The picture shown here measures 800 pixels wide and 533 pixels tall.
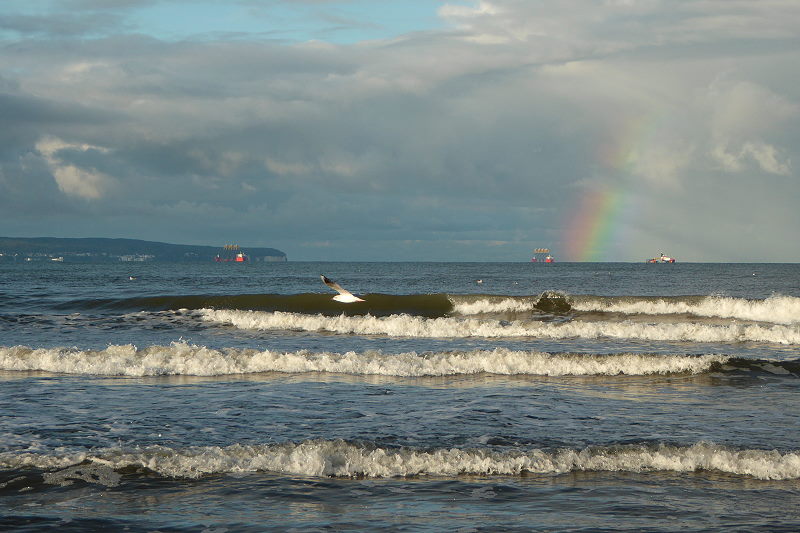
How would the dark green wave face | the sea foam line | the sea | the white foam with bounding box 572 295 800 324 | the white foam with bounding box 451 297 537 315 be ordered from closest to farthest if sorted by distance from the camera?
the sea, the sea foam line, the white foam with bounding box 572 295 800 324, the white foam with bounding box 451 297 537 315, the dark green wave face

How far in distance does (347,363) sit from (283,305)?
2310cm

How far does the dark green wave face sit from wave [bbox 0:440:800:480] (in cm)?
2750

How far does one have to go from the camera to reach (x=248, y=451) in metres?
9.91

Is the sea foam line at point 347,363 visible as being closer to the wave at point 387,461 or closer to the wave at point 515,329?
the wave at point 515,329

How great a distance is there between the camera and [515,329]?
28.1 m

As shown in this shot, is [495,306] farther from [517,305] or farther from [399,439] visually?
[399,439]

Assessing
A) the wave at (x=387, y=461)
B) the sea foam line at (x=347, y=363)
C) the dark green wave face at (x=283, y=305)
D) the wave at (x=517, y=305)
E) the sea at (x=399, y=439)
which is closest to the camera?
the sea at (x=399, y=439)

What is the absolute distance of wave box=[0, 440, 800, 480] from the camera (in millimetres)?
9375

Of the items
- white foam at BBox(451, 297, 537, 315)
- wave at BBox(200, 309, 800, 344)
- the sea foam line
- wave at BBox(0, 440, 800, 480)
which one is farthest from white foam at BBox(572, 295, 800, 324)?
wave at BBox(0, 440, 800, 480)

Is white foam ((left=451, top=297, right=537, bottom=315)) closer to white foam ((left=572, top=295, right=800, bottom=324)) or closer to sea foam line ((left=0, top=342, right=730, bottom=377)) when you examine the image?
white foam ((left=572, top=295, right=800, bottom=324))

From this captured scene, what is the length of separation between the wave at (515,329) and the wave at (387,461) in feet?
55.0

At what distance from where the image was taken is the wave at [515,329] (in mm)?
25516

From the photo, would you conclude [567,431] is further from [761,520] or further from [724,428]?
[761,520]

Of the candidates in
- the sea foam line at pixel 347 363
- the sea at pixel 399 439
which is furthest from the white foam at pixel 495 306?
the sea foam line at pixel 347 363
